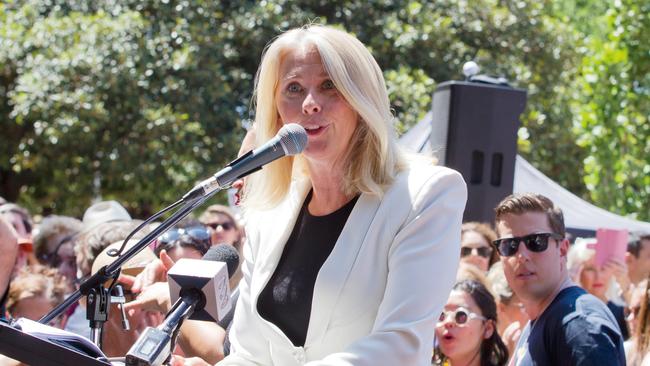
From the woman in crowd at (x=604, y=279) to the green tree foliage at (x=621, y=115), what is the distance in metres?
5.99

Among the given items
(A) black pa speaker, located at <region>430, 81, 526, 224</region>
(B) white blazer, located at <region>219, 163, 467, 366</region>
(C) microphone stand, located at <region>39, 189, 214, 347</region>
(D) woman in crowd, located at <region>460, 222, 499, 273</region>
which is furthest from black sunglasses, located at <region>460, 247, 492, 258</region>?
(C) microphone stand, located at <region>39, 189, 214, 347</region>

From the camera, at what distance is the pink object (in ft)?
23.0

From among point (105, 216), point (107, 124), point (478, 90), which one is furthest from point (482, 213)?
point (107, 124)

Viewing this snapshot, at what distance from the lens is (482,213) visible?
8.17 metres

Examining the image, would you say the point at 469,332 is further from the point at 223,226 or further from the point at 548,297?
the point at 223,226

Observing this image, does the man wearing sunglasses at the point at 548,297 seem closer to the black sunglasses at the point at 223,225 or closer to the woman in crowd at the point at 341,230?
the woman in crowd at the point at 341,230

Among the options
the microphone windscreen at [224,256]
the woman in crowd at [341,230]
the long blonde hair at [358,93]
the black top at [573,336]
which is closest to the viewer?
the woman in crowd at [341,230]

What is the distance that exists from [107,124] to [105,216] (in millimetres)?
4951

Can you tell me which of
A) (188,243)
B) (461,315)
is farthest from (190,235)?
(461,315)

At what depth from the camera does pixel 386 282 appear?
2.58 meters

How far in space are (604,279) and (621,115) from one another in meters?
6.93

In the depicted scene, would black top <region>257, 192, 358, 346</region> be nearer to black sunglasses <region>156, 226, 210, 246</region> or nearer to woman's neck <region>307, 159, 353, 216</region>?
woman's neck <region>307, 159, 353, 216</region>

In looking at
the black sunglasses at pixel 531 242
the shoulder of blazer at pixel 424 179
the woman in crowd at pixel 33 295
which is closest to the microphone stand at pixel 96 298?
A: the shoulder of blazer at pixel 424 179

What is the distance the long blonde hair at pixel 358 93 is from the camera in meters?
2.72
